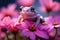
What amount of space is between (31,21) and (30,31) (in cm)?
4

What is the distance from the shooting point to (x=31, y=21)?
416 mm

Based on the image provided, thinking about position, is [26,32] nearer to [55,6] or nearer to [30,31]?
[30,31]

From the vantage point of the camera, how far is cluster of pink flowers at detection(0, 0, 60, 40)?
39cm

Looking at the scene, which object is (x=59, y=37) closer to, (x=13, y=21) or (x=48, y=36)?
(x=48, y=36)

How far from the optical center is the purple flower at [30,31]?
0.37 metres

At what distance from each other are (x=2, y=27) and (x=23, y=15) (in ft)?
0.23

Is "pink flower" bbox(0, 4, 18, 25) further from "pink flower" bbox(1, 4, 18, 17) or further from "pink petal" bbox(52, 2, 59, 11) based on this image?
"pink petal" bbox(52, 2, 59, 11)

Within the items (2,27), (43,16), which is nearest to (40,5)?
(43,16)

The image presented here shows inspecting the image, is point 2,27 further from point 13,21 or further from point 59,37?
point 59,37

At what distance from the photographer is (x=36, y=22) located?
16.4 inches

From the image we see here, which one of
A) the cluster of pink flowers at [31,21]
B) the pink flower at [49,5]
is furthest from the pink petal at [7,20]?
the pink flower at [49,5]

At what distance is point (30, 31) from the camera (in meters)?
0.38

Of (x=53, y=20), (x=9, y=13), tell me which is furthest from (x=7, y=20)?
(x=53, y=20)

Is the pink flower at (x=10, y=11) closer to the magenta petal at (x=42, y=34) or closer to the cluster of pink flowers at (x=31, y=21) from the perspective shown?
the cluster of pink flowers at (x=31, y=21)
